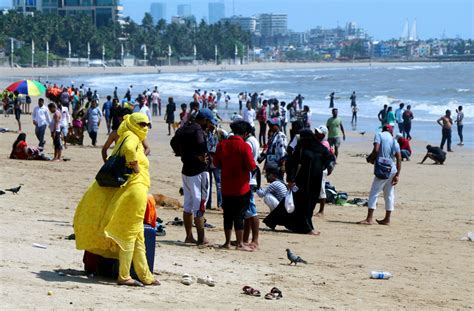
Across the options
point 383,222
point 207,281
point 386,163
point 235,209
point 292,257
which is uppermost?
point 386,163

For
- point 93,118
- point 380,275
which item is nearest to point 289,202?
point 380,275

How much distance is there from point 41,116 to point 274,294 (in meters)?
12.8

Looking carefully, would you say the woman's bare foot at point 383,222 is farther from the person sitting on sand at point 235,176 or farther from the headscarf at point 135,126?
the headscarf at point 135,126

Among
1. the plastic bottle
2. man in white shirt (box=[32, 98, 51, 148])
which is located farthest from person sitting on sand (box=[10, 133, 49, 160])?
the plastic bottle

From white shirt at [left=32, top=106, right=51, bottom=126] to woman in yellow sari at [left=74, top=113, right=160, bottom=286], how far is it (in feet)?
40.5

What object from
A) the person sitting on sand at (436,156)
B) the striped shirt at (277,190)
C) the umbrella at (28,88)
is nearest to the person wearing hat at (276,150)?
the striped shirt at (277,190)

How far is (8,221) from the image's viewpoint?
10.5m

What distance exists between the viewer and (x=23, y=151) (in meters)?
18.4

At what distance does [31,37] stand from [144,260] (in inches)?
5587

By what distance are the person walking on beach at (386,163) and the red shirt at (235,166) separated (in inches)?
123

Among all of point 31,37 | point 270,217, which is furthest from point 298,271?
point 31,37

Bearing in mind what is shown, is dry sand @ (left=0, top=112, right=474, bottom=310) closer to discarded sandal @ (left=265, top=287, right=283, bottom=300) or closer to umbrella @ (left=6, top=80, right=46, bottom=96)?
discarded sandal @ (left=265, top=287, right=283, bottom=300)

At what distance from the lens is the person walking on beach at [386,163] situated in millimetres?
12898

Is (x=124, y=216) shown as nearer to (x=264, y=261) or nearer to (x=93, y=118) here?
(x=264, y=261)
